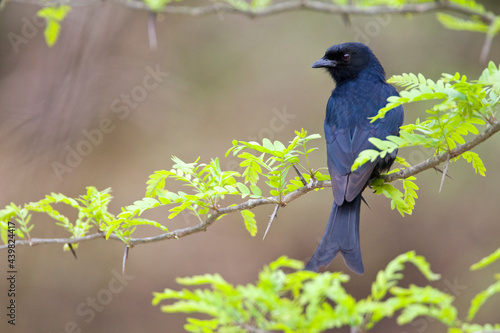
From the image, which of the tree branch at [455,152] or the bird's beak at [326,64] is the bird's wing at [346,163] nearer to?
the tree branch at [455,152]

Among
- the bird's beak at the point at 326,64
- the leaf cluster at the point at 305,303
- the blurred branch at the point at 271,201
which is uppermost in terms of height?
the bird's beak at the point at 326,64

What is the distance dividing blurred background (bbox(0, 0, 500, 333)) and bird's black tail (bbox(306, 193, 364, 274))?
3759 mm

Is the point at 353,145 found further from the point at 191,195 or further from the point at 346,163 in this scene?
the point at 191,195

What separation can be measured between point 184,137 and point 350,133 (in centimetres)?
409

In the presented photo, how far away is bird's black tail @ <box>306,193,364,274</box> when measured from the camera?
2900mm

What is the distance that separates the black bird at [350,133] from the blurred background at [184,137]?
8.72ft

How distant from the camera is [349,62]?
470 centimetres

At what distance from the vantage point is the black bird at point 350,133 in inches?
122

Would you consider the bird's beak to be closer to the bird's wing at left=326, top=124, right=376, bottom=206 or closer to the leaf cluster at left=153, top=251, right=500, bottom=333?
the bird's wing at left=326, top=124, right=376, bottom=206

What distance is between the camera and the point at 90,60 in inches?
290

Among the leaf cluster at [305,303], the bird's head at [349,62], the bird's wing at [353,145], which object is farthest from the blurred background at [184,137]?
the leaf cluster at [305,303]

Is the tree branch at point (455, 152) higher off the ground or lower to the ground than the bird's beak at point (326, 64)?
lower

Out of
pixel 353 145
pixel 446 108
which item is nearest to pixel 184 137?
pixel 353 145

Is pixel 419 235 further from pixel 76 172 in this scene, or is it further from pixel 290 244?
pixel 76 172
